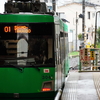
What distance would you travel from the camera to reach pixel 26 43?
10.2 m

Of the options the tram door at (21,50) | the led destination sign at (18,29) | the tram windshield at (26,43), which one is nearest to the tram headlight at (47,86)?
the tram windshield at (26,43)

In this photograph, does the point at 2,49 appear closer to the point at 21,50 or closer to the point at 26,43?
the point at 21,50

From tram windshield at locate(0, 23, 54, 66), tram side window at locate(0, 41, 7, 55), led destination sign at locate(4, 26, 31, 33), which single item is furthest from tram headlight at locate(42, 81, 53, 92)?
led destination sign at locate(4, 26, 31, 33)

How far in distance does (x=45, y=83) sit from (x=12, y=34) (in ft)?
5.42

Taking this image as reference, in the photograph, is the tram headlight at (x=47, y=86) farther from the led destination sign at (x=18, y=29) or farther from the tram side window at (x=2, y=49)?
the led destination sign at (x=18, y=29)

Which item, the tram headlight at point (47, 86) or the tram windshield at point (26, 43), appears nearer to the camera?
the tram windshield at point (26, 43)

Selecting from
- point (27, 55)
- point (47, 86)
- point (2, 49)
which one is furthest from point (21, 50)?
point (47, 86)

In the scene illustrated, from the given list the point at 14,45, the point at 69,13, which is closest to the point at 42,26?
the point at 14,45

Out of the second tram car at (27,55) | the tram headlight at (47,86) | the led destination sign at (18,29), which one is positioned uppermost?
the led destination sign at (18,29)

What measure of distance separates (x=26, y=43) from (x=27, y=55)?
13.4 inches

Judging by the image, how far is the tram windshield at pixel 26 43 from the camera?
10.2 m

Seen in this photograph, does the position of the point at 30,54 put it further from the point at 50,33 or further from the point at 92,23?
the point at 92,23

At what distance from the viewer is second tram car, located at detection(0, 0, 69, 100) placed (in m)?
10.2

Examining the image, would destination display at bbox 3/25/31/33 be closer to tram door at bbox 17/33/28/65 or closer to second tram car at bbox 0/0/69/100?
second tram car at bbox 0/0/69/100
